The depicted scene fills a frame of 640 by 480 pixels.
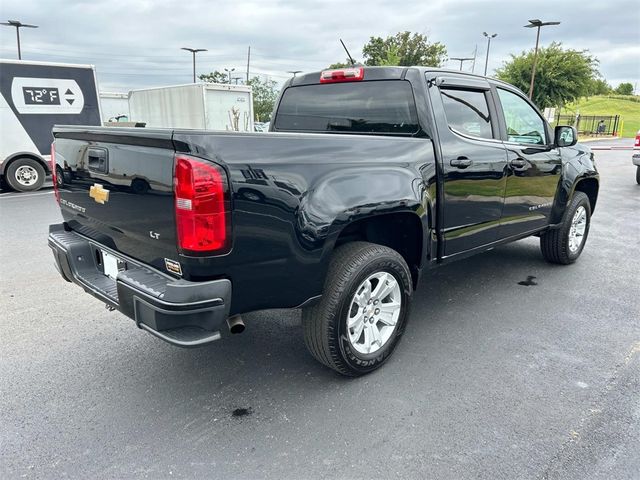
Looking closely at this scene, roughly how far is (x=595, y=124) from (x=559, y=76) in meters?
13.9

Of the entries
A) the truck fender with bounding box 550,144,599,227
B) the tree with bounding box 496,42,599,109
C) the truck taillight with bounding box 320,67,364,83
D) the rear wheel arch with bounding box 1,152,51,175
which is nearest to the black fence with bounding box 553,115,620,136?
the tree with bounding box 496,42,599,109

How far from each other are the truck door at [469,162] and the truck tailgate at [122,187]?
1.95 m

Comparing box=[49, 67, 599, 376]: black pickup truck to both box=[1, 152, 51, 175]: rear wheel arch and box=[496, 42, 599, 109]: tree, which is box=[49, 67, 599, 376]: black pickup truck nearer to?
box=[1, 152, 51, 175]: rear wheel arch

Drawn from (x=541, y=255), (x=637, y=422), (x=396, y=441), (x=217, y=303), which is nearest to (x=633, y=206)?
(x=541, y=255)

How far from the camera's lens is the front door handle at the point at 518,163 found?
13.6 ft

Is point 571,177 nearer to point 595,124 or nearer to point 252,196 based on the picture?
point 252,196

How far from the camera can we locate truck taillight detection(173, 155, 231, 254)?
2203mm

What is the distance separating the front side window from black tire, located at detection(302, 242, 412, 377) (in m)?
2.05

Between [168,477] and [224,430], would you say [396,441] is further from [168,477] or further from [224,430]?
[168,477]

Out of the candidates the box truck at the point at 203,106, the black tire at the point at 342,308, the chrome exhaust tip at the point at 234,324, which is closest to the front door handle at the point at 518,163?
the black tire at the point at 342,308

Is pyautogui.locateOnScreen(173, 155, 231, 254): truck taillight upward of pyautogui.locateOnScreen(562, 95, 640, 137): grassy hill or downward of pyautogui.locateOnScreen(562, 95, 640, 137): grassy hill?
downward

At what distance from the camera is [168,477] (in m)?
2.25

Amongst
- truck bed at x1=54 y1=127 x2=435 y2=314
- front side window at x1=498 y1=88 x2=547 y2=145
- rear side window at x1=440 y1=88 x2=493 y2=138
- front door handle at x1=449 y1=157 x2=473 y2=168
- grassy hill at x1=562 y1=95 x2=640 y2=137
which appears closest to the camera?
truck bed at x1=54 y1=127 x2=435 y2=314

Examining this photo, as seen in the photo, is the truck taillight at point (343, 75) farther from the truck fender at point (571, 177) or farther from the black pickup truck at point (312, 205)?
the truck fender at point (571, 177)
